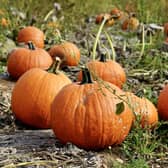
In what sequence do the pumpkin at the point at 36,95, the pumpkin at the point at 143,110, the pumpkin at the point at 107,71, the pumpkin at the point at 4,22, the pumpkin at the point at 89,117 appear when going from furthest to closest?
1. the pumpkin at the point at 4,22
2. the pumpkin at the point at 107,71
3. the pumpkin at the point at 36,95
4. the pumpkin at the point at 143,110
5. the pumpkin at the point at 89,117

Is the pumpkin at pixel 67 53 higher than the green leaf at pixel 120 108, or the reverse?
the green leaf at pixel 120 108

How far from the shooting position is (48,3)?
1055 centimetres

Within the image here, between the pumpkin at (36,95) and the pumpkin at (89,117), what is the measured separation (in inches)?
23.1

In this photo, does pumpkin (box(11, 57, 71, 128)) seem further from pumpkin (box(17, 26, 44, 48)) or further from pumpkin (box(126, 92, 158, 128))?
pumpkin (box(17, 26, 44, 48))

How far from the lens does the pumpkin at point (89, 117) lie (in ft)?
11.1

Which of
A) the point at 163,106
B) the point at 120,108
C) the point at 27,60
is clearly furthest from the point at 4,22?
the point at 120,108

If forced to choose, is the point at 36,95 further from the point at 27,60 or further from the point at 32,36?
the point at 32,36

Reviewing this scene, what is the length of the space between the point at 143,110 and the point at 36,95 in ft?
2.56

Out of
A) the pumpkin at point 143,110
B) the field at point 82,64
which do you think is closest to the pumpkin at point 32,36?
the field at point 82,64

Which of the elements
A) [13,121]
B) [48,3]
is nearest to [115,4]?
[48,3]

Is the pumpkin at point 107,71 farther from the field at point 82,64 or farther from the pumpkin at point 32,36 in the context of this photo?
the pumpkin at point 32,36

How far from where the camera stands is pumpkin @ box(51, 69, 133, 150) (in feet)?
11.1

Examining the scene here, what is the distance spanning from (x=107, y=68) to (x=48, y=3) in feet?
18.6

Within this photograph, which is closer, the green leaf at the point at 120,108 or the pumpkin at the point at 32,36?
the green leaf at the point at 120,108
